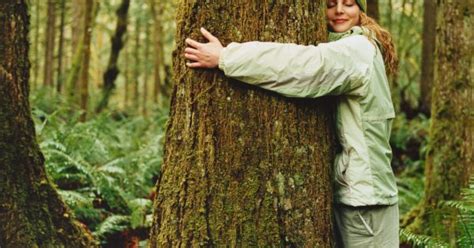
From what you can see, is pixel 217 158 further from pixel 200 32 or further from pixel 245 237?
pixel 200 32

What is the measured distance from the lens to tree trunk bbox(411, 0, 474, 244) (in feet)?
21.3

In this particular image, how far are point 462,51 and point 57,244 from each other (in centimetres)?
486

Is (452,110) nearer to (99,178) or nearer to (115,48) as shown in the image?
(99,178)

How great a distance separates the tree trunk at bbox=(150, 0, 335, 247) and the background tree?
370 centimetres

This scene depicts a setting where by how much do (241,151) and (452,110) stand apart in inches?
168

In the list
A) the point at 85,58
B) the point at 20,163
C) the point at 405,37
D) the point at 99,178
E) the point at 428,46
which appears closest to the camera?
the point at 20,163

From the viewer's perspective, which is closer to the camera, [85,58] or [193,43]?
[193,43]

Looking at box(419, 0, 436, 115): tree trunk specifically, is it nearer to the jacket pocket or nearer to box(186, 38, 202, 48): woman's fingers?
the jacket pocket

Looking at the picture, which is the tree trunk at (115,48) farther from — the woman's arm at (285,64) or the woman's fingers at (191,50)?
the woman's arm at (285,64)

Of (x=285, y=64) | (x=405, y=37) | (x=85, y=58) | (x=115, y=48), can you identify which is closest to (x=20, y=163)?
(x=285, y=64)

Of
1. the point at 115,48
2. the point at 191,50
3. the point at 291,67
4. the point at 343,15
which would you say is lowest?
the point at 291,67

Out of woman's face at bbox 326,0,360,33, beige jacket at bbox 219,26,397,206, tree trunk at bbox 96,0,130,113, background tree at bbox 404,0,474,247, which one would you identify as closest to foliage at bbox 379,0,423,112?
background tree at bbox 404,0,474,247

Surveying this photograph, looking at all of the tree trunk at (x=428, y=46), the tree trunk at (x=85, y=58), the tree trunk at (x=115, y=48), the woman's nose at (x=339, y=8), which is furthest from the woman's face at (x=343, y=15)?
the tree trunk at (x=115, y=48)

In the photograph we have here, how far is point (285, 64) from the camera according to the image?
3096 millimetres
